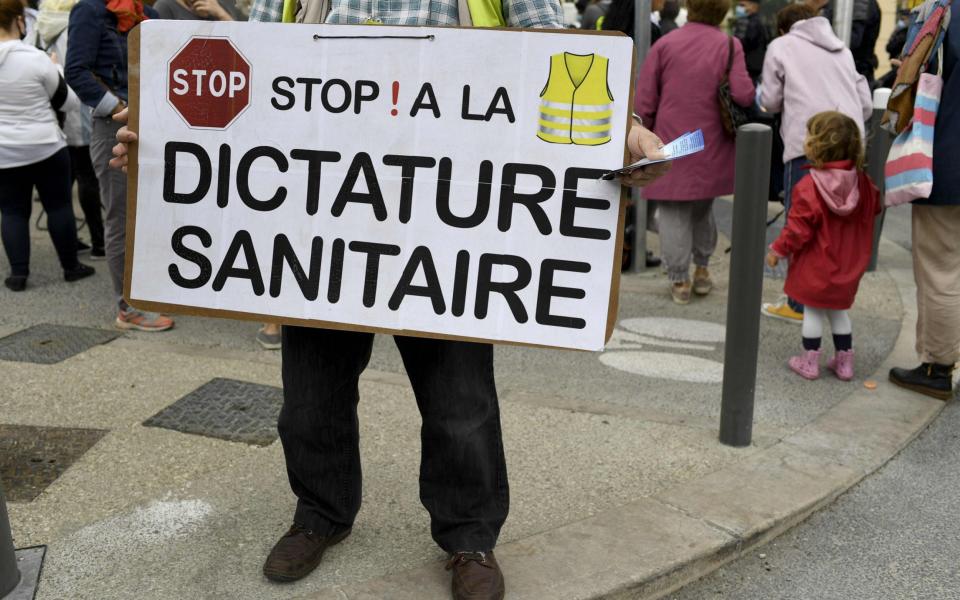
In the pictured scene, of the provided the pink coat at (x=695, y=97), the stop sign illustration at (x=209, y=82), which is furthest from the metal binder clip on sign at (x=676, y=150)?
the pink coat at (x=695, y=97)

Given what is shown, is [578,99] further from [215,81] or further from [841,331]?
[841,331]

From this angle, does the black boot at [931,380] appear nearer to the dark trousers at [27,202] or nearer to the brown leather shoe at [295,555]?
the brown leather shoe at [295,555]

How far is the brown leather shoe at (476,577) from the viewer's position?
2.61m

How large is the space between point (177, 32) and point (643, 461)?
2216 millimetres

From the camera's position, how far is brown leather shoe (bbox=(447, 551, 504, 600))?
8.56ft

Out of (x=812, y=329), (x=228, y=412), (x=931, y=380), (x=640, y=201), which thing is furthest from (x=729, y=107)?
(x=228, y=412)

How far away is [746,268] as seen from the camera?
11.9ft

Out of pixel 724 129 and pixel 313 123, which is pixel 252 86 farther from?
pixel 724 129

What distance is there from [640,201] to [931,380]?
2.59 metres

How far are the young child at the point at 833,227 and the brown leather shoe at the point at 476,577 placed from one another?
2.48 metres

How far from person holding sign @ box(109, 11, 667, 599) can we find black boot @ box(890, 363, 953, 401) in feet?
8.72

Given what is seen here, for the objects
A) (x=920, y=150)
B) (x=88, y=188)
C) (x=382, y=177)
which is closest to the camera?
(x=382, y=177)

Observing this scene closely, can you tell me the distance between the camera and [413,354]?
8.68 feet

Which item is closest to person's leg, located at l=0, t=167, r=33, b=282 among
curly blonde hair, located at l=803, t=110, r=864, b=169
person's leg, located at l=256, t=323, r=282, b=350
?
person's leg, located at l=256, t=323, r=282, b=350
